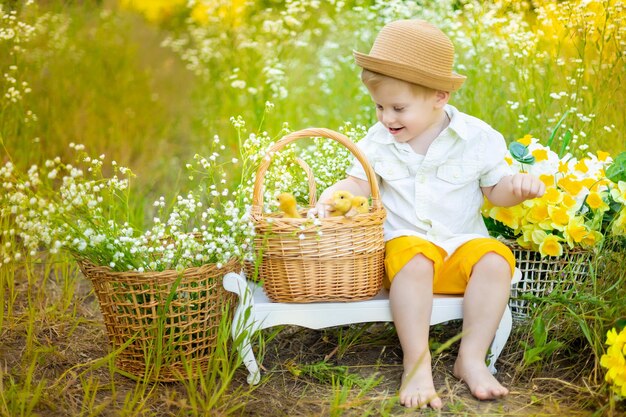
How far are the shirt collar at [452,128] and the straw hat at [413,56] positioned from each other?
134mm

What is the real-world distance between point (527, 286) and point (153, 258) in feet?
4.34

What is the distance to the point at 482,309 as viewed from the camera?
2340 mm

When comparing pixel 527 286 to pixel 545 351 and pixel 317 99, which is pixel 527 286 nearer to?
pixel 545 351

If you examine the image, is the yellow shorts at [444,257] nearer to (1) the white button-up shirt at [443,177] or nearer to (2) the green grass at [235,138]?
(1) the white button-up shirt at [443,177]

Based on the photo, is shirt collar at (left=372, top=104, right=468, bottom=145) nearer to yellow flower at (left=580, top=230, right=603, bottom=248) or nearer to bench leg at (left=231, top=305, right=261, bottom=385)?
yellow flower at (left=580, top=230, right=603, bottom=248)

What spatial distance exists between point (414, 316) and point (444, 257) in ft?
0.91

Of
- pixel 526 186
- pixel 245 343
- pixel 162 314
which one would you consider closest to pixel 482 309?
pixel 526 186

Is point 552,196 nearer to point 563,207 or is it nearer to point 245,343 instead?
point 563,207

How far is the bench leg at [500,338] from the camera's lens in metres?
2.43

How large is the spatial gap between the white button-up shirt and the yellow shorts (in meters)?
0.06

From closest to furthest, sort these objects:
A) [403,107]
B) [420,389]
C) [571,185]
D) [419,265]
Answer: [420,389] < [419,265] < [403,107] < [571,185]

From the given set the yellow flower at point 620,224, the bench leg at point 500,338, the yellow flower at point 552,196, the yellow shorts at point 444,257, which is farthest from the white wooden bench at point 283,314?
the yellow flower at point 620,224

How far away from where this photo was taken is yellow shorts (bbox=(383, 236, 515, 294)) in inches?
93.4

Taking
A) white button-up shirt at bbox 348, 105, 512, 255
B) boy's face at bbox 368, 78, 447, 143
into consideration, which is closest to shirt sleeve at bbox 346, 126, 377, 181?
white button-up shirt at bbox 348, 105, 512, 255
